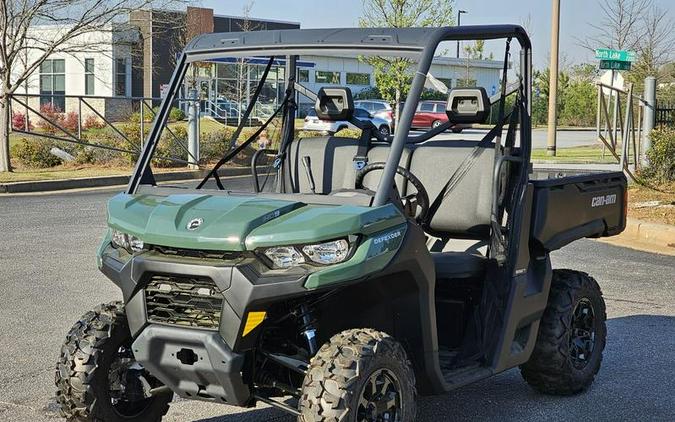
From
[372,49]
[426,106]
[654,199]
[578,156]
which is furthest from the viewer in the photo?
[578,156]

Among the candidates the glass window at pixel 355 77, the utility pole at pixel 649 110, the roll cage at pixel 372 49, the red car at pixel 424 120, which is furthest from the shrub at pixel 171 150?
the roll cage at pixel 372 49

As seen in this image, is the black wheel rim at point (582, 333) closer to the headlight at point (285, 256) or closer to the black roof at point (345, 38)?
the black roof at point (345, 38)

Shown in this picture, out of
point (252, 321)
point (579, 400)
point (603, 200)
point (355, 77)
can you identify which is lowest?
point (579, 400)

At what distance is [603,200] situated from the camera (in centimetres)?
631

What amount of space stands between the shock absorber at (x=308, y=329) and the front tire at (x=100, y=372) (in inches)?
33.6

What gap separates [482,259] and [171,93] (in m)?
1.81

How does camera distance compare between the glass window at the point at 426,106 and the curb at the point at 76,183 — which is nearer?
the glass window at the point at 426,106

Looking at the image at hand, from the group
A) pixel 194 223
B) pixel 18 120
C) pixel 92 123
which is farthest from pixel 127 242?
pixel 18 120

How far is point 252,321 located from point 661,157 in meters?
13.6

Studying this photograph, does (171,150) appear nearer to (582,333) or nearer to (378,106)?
(378,106)

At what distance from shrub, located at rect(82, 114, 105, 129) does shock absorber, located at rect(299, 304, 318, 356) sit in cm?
1936

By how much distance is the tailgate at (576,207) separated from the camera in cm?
557

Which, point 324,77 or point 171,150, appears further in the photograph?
point 171,150

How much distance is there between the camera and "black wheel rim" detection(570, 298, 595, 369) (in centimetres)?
593
